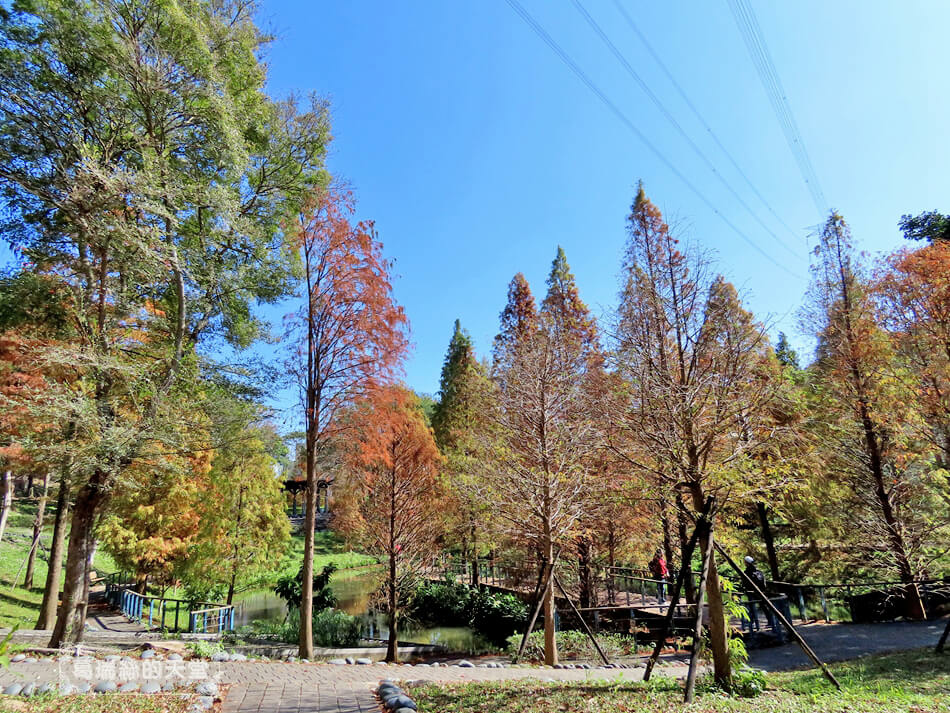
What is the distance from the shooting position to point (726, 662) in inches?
227

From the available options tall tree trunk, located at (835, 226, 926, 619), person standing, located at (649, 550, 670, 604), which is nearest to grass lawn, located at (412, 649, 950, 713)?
tall tree trunk, located at (835, 226, 926, 619)

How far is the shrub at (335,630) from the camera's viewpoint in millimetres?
14133

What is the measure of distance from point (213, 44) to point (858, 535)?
61.0 ft

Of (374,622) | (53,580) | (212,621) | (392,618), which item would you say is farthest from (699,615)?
(212,621)

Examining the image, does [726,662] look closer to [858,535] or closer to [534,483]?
[534,483]

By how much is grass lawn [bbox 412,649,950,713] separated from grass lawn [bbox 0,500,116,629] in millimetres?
7900

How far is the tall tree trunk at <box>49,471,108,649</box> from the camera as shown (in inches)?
329

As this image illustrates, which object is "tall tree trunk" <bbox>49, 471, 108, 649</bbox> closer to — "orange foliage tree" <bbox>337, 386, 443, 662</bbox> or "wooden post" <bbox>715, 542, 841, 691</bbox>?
"orange foliage tree" <bbox>337, 386, 443, 662</bbox>

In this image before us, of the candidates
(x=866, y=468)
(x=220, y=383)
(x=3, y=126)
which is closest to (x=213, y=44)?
(x=3, y=126)

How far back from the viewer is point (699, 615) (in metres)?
5.28

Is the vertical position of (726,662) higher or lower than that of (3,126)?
lower

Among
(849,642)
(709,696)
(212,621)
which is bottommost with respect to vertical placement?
(212,621)

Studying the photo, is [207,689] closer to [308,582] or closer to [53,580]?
[308,582]

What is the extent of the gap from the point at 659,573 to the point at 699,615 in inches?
457
